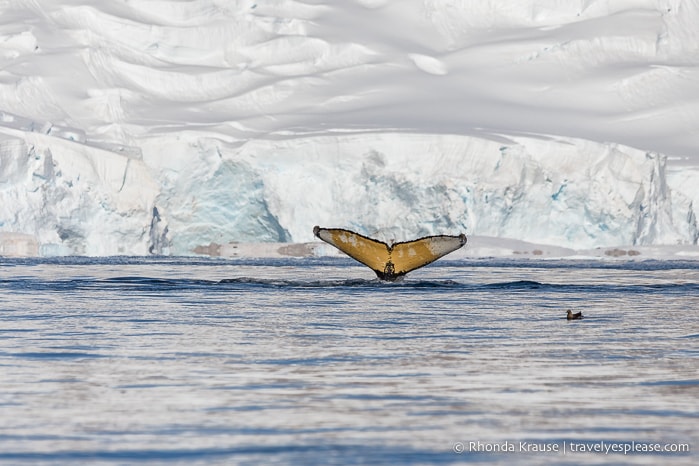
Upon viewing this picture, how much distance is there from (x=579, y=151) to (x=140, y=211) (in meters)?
34.4

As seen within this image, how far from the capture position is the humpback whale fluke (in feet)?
156

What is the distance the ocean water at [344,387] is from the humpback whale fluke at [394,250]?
20915 mm

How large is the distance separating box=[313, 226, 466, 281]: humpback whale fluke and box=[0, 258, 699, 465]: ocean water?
20915 mm

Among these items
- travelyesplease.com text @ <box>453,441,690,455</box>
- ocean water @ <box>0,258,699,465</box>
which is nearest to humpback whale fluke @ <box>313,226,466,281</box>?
ocean water @ <box>0,258,699,465</box>

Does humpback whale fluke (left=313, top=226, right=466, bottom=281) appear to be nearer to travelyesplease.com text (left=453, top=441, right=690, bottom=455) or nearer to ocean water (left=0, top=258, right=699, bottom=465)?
ocean water (left=0, top=258, right=699, bottom=465)

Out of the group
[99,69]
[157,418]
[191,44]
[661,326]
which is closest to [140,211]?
[99,69]

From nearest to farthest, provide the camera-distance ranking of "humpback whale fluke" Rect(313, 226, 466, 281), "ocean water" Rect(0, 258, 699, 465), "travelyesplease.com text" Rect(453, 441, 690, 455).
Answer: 1. "travelyesplease.com text" Rect(453, 441, 690, 455)
2. "ocean water" Rect(0, 258, 699, 465)
3. "humpback whale fluke" Rect(313, 226, 466, 281)

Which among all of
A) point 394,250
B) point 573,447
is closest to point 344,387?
point 573,447

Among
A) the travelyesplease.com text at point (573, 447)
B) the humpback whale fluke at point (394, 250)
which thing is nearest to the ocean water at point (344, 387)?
the travelyesplease.com text at point (573, 447)

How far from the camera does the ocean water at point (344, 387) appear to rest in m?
9.36

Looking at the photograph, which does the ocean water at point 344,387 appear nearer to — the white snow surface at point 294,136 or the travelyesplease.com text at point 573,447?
the travelyesplease.com text at point 573,447

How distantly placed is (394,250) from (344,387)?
115 ft

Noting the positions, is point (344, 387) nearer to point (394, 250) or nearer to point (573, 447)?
point (573, 447)

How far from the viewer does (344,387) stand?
1283cm
